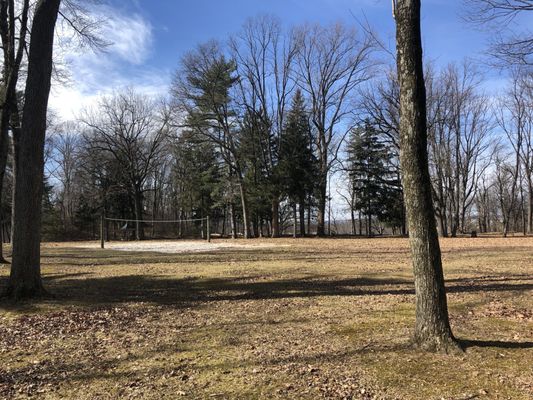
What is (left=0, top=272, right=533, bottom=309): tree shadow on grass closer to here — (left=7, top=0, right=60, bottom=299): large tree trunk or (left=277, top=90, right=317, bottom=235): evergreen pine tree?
(left=7, top=0, right=60, bottom=299): large tree trunk

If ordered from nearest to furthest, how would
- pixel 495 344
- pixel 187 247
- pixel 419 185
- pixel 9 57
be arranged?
pixel 419 185 < pixel 495 344 < pixel 9 57 < pixel 187 247

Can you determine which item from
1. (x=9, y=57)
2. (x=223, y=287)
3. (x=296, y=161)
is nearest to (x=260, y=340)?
(x=223, y=287)

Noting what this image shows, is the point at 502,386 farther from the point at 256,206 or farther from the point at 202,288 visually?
the point at 256,206

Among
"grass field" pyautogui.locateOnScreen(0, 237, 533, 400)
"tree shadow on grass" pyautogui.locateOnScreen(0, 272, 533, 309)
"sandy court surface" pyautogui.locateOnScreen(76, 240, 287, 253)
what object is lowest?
"grass field" pyautogui.locateOnScreen(0, 237, 533, 400)

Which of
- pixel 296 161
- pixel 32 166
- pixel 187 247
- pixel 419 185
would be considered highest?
pixel 296 161

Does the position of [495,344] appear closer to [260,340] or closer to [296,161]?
[260,340]

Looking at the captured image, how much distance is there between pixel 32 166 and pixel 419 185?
6.18 m

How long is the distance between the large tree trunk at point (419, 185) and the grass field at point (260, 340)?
36 cm

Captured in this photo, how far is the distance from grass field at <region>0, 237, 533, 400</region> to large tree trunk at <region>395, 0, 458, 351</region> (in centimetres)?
36

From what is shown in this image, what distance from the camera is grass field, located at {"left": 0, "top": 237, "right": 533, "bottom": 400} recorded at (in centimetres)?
383

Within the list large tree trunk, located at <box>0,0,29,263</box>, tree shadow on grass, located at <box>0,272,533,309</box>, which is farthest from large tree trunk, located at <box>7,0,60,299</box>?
large tree trunk, located at <box>0,0,29,263</box>

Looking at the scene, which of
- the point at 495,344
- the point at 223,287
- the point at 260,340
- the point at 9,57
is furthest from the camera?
the point at 9,57

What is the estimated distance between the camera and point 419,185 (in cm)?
448

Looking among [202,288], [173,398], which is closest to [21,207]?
[202,288]
